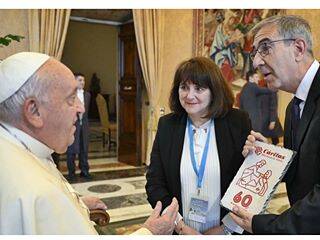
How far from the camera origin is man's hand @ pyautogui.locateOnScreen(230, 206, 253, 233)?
1.44 metres

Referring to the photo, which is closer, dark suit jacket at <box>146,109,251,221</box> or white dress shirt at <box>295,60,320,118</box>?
white dress shirt at <box>295,60,320,118</box>

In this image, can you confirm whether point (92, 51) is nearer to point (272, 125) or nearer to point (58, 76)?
point (272, 125)

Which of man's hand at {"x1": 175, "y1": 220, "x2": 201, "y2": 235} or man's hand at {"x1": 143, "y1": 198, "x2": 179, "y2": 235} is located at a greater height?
man's hand at {"x1": 143, "y1": 198, "x2": 179, "y2": 235}

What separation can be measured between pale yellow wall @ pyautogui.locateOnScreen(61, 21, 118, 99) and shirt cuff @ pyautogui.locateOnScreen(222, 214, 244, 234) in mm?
10564

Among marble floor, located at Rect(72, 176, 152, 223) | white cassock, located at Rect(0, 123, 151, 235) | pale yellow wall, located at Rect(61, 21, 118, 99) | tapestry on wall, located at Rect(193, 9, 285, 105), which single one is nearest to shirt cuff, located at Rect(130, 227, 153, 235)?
white cassock, located at Rect(0, 123, 151, 235)

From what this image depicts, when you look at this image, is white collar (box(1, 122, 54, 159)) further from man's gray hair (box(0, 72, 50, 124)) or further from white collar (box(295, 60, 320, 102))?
white collar (box(295, 60, 320, 102))

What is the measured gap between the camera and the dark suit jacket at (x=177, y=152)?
1.78 metres

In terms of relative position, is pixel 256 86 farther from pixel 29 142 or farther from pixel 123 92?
pixel 29 142

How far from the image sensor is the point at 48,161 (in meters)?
1.36

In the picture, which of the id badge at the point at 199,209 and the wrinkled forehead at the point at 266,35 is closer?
the wrinkled forehead at the point at 266,35

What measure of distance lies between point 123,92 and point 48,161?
5.61 metres

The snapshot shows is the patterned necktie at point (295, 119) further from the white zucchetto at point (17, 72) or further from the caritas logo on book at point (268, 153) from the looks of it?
the white zucchetto at point (17, 72)

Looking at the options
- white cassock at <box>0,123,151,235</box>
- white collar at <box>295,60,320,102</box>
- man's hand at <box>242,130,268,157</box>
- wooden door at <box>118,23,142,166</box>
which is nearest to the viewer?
white cassock at <box>0,123,151,235</box>

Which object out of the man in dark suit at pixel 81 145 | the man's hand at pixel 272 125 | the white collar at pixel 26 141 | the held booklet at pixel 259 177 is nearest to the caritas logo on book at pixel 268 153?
the held booklet at pixel 259 177
